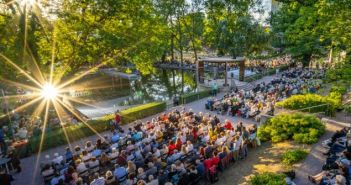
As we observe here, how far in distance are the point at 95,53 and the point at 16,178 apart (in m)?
10.4

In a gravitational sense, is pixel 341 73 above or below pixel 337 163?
above

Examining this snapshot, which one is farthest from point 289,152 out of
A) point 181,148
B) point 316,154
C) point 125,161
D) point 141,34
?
point 141,34

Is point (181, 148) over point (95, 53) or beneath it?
beneath

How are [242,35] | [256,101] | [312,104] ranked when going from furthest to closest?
[242,35] < [256,101] < [312,104]

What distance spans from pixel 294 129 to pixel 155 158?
7.70m

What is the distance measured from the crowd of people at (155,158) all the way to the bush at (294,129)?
99 cm

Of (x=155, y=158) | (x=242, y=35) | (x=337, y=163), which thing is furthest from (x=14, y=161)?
(x=242, y=35)

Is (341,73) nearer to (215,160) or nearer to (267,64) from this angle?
(215,160)

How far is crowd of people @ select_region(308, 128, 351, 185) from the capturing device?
351 inches

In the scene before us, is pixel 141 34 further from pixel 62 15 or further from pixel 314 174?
pixel 314 174

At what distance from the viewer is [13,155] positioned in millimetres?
13383

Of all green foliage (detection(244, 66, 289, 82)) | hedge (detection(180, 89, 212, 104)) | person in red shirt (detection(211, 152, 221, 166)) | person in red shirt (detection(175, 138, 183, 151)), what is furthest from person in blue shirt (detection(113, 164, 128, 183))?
green foliage (detection(244, 66, 289, 82))

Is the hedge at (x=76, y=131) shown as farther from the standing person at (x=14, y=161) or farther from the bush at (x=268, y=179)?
the bush at (x=268, y=179)

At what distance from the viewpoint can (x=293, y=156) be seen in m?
12.1
